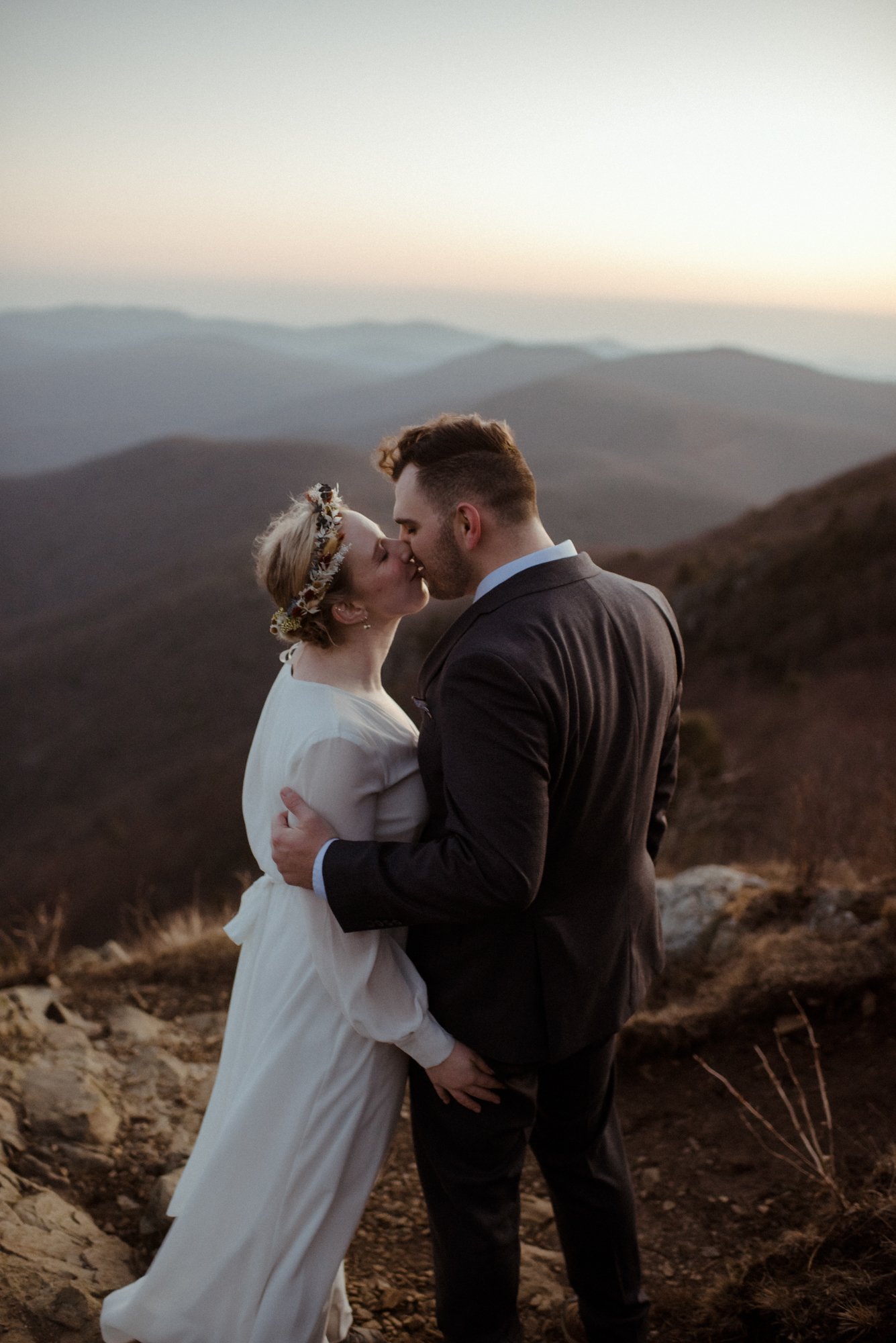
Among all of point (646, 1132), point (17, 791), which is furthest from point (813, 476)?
point (646, 1132)

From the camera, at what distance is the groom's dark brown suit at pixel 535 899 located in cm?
193

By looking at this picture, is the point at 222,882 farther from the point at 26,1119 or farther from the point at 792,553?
the point at 26,1119

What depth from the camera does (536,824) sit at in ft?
6.33

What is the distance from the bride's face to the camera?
239 cm

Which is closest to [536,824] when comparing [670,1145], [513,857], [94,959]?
[513,857]

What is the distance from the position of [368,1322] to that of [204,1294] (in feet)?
2.73

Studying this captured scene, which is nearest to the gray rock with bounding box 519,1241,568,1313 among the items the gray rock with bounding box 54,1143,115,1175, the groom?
the groom

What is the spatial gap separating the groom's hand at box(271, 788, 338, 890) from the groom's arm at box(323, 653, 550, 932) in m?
0.23

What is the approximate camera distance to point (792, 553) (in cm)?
2352

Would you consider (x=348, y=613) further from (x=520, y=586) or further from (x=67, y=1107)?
(x=67, y=1107)

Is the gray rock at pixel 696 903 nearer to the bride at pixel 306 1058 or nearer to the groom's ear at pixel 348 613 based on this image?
the bride at pixel 306 1058

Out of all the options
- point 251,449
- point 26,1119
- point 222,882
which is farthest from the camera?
point 251,449

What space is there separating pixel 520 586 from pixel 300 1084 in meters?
1.34

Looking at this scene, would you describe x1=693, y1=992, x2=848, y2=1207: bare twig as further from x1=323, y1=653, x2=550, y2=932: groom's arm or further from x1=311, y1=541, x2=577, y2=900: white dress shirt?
x1=311, y1=541, x2=577, y2=900: white dress shirt
